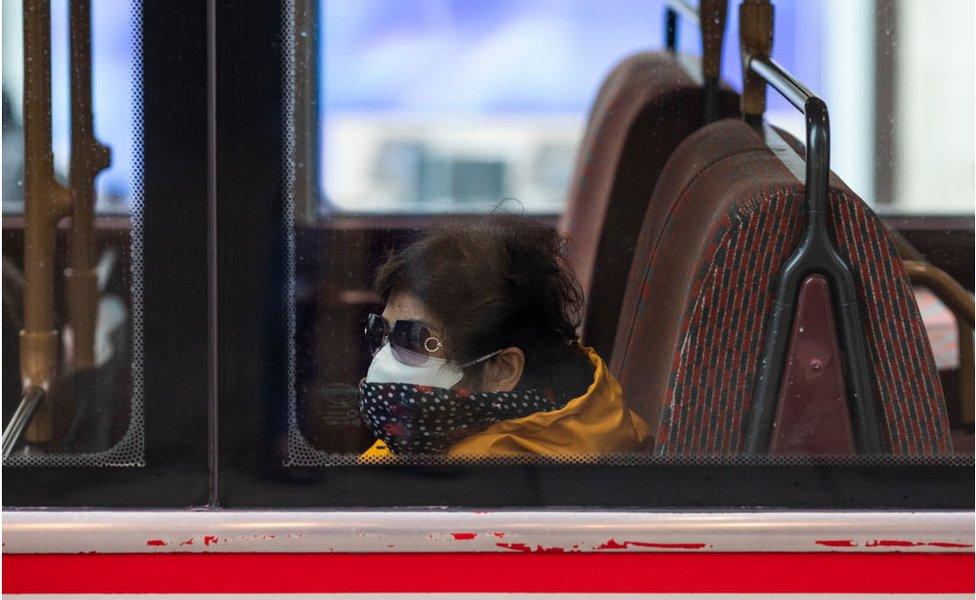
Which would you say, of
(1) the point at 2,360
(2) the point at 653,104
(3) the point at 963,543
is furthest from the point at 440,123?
(3) the point at 963,543

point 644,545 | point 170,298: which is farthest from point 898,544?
point 170,298

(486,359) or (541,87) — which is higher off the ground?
(541,87)

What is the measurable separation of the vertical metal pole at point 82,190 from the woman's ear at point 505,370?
1.40ft

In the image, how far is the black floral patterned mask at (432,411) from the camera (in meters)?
1.35

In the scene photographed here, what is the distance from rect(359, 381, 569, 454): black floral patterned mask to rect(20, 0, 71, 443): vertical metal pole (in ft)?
1.11

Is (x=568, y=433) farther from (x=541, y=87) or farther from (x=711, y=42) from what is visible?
(x=711, y=42)

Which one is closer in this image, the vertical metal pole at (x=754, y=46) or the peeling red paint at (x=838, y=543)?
the peeling red paint at (x=838, y=543)

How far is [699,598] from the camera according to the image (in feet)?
4.29

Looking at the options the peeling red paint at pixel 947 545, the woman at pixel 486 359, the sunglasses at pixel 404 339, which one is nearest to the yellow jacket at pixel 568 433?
the woman at pixel 486 359

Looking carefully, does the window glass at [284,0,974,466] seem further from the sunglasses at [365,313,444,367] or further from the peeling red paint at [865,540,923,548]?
the peeling red paint at [865,540,923,548]

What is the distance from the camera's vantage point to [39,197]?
4.37 feet

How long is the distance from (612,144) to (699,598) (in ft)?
3.21

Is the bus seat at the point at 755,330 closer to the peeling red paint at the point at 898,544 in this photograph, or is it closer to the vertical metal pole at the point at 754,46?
the peeling red paint at the point at 898,544

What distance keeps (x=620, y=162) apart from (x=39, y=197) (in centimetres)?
99
